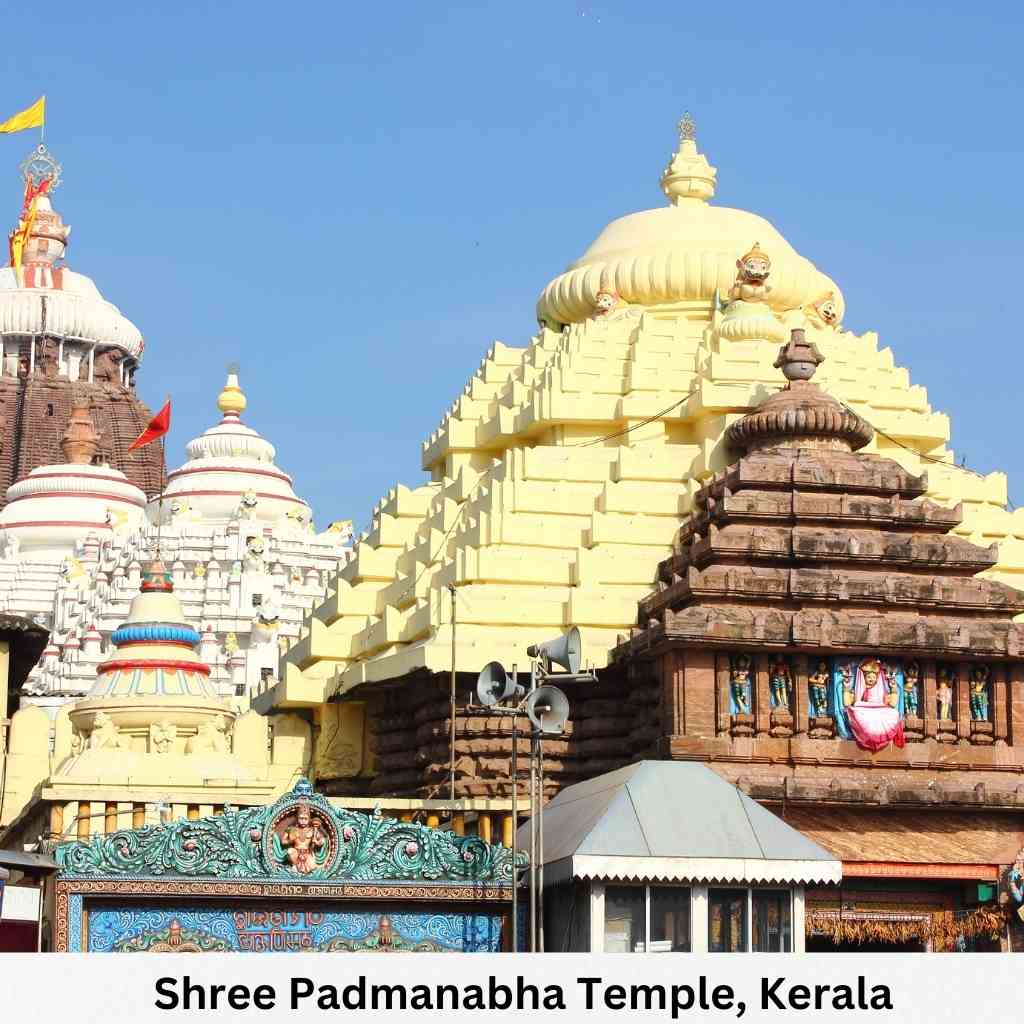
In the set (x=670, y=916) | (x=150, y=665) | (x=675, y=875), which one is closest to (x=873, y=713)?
(x=670, y=916)

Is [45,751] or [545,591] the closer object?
[545,591]

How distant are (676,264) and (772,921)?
24.6 metres

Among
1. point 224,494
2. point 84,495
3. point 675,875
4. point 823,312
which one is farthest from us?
point 84,495

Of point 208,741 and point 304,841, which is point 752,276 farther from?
point 304,841

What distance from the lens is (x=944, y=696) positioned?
Answer: 39.5 metres

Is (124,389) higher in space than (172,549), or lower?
higher

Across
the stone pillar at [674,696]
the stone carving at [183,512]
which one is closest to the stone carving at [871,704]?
the stone pillar at [674,696]

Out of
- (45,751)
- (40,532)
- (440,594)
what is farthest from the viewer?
(40,532)

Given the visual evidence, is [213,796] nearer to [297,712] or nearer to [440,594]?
[440,594]

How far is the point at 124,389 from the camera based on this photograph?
118812mm

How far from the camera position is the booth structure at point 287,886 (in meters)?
28.9

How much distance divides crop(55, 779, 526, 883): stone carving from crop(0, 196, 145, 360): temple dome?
8984 cm

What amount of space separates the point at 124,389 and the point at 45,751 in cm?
7343
